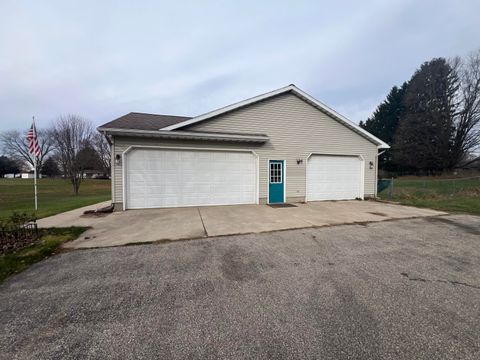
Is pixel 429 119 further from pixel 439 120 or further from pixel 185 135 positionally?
pixel 185 135

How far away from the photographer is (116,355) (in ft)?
5.89

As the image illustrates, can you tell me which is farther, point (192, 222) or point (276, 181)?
point (276, 181)

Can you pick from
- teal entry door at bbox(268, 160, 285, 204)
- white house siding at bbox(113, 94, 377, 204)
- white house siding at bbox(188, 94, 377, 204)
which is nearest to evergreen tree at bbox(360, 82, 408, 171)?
white house siding at bbox(113, 94, 377, 204)

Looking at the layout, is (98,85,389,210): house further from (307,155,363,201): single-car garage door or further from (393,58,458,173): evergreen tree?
(393,58,458,173): evergreen tree

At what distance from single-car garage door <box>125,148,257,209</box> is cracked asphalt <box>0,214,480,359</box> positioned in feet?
14.6

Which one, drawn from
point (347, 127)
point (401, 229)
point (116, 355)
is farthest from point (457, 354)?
point (347, 127)

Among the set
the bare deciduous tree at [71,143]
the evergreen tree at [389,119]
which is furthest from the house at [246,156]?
the evergreen tree at [389,119]

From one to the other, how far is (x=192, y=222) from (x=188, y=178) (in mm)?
2983

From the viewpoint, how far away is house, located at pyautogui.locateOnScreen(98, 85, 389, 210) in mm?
8328

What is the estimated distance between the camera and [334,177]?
10.9 meters

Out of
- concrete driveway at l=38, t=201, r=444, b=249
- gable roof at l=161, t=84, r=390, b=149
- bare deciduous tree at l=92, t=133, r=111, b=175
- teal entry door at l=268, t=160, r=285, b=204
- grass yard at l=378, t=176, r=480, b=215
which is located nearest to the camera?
concrete driveway at l=38, t=201, r=444, b=249

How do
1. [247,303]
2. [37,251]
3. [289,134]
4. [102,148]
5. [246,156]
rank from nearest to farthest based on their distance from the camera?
[247,303]
[37,251]
[246,156]
[289,134]
[102,148]

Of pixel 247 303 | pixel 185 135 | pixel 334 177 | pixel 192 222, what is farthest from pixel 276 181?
pixel 247 303

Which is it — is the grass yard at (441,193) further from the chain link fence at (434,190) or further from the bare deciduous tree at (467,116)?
the bare deciduous tree at (467,116)
